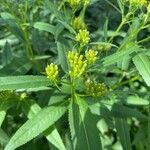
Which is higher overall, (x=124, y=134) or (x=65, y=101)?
(x=65, y=101)

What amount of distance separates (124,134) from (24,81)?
78 centimetres

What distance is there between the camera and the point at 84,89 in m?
1.86

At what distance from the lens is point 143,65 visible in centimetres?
172

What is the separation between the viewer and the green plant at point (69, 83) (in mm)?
1640

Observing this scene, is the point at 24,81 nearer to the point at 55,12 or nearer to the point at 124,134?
the point at 55,12

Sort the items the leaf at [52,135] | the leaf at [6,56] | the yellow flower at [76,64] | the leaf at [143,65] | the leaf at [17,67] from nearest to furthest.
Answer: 1. the yellow flower at [76,64]
2. the leaf at [143,65]
3. the leaf at [52,135]
4. the leaf at [17,67]
5. the leaf at [6,56]

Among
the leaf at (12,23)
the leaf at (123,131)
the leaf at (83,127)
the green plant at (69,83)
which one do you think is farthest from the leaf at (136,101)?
the leaf at (12,23)

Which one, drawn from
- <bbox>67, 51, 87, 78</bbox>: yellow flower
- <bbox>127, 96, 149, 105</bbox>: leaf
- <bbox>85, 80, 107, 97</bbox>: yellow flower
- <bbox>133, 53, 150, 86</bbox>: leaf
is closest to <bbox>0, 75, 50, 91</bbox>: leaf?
<bbox>67, 51, 87, 78</bbox>: yellow flower

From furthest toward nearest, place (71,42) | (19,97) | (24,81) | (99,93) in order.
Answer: (71,42) → (19,97) → (99,93) → (24,81)

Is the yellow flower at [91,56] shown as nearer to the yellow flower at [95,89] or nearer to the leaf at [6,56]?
the yellow flower at [95,89]

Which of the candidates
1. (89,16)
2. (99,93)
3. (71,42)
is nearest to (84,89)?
(99,93)

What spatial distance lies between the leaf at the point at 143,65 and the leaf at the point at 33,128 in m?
0.36

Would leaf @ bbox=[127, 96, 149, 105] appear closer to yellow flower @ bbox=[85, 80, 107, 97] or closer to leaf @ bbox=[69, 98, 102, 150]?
yellow flower @ bbox=[85, 80, 107, 97]

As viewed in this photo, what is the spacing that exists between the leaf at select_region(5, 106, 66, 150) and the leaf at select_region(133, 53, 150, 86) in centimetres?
36
